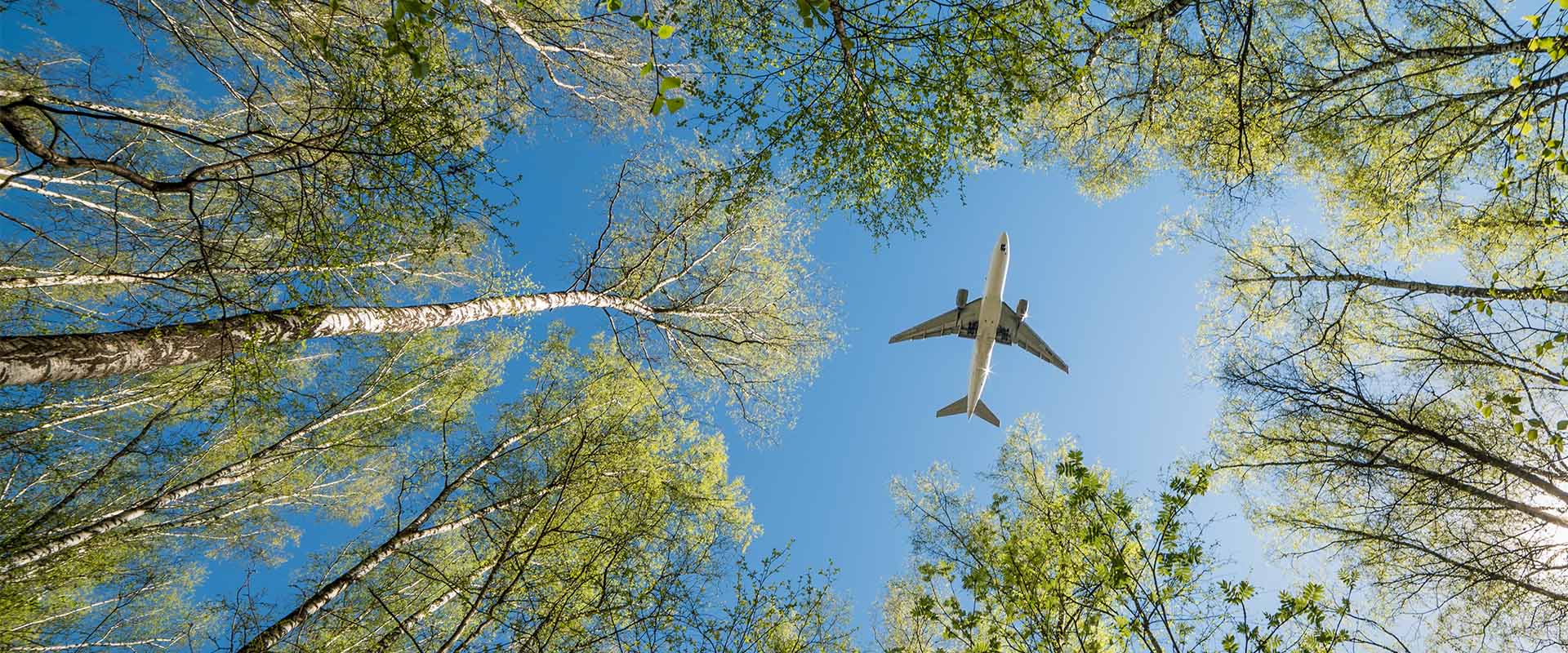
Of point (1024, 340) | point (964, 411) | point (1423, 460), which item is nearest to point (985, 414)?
point (964, 411)

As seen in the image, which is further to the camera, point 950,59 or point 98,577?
point 98,577

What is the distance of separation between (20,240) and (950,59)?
16.7 meters

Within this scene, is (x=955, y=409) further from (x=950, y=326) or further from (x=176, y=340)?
(x=176, y=340)

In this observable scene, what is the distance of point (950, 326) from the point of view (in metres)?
17.2

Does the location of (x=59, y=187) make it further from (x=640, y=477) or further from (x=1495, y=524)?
(x=1495, y=524)

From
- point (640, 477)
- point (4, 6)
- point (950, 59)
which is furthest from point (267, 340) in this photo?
point (950, 59)

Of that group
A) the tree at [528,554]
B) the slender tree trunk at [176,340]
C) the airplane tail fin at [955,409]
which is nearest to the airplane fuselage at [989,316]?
the airplane tail fin at [955,409]

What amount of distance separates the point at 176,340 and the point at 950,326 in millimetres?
16418

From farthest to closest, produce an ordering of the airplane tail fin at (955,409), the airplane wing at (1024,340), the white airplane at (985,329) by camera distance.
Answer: the airplane tail fin at (955,409) < the airplane wing at (1024,340) < the white airplane at (985,329)

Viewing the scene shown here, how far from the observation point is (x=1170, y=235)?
10906mm

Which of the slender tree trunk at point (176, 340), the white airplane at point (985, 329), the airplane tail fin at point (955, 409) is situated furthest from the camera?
the airplane tail fin at point (955, 409)

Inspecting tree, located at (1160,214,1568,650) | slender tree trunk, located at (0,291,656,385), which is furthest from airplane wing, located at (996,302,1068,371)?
slender tree trunk, located at (0,291,656,385)

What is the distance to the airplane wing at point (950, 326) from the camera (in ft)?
56.1

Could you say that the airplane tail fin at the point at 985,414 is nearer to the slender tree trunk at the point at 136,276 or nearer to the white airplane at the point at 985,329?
the white airplane at the point at 985,329
